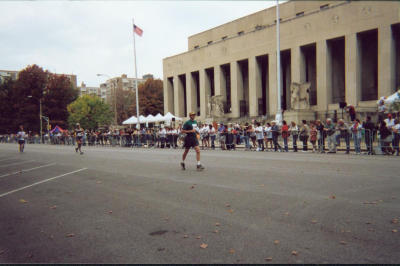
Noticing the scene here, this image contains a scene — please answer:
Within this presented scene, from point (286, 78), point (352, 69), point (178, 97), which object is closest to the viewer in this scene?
point (352, 69)

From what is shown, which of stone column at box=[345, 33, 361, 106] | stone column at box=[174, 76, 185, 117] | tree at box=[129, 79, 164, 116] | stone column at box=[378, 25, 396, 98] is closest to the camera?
stone column at box=[378, 25, 396, 98]

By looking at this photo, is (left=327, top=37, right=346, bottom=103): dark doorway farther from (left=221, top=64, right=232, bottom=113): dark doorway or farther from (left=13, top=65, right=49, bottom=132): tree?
(left=13, top=65, right=49, bottom=132): tree

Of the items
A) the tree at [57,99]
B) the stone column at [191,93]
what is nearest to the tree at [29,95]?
the tree at [57,99]

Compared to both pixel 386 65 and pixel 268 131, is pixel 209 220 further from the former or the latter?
pixel 386 65

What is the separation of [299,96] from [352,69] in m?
6.82

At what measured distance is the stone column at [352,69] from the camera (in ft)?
115

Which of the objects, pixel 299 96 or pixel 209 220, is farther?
pixel 299 96

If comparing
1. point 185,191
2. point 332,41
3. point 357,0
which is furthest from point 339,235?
point 332,41

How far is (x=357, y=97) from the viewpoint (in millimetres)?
36031

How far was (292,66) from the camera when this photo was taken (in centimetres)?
4159

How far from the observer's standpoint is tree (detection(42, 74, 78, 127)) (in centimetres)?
6756

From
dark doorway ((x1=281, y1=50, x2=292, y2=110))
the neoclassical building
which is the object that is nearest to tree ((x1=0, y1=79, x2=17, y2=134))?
the neoclassical building

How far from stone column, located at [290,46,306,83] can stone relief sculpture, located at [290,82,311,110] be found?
523cm

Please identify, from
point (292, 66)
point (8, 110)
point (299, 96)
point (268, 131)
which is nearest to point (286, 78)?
point (292, 66)
